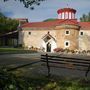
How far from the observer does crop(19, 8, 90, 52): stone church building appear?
63.7m

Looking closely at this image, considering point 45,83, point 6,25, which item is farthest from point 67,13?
point 45,83

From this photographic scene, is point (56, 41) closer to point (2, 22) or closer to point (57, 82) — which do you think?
point (2, 22)

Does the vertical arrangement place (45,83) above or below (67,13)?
below

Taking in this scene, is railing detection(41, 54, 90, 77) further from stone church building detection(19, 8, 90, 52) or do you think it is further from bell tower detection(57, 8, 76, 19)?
bell tower detection(57, 8, 76, 19)

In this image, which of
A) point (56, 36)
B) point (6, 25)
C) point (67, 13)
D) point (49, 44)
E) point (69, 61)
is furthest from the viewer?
point (67, 13)

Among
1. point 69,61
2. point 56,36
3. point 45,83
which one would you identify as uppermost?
point 56,36

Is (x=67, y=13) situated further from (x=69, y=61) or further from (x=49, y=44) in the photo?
(x=69, y=61)

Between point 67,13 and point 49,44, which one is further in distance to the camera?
point 67,13

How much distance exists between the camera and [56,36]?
6562 centimetres

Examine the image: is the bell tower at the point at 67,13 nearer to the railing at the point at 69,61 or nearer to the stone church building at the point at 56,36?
the stone church building at the point at 56,36

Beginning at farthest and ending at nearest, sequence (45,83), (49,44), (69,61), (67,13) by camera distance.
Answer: (67,13)
(49,44)
(69,61)
(45,83)

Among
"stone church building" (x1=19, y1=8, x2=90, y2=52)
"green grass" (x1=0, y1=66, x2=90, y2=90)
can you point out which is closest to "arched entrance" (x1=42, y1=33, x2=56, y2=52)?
"stone church building" (x1=19, y1=8, x2=90, y2=52)

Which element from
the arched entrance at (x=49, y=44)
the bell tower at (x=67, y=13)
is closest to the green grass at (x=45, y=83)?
the arched entrance at (x=49, y=44)

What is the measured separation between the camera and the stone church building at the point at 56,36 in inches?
2506
